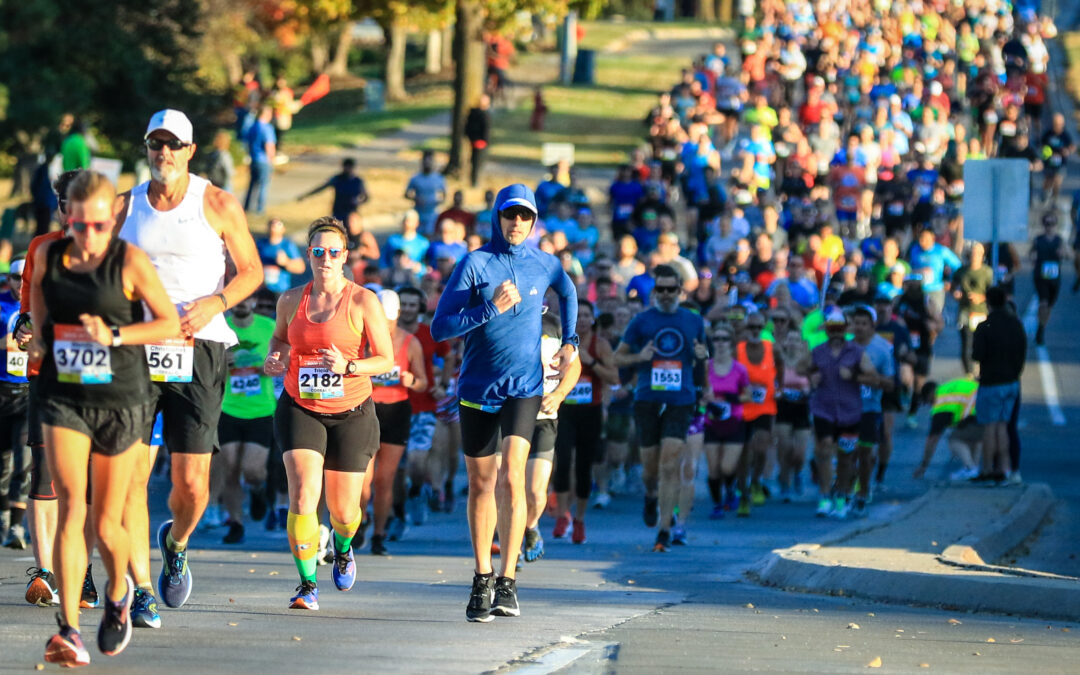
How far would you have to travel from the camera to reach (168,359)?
842cm

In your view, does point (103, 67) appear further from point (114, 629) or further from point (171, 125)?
point (114, 629)

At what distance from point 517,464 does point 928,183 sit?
2211 cm

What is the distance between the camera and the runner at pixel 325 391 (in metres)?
9.50

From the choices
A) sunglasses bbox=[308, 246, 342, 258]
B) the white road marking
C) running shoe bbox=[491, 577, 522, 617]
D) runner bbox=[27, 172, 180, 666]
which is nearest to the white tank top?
runner bbox=[27, 172, 180, 666]

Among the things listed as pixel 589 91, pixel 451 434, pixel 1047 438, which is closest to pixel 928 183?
pixel 1047 438

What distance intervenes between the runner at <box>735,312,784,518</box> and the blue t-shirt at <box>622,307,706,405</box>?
327 cm

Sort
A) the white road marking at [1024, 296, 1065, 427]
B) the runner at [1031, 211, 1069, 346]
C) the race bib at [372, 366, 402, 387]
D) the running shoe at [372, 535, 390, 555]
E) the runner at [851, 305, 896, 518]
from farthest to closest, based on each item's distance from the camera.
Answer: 1. the runner at [1031, 211, 1069, 346]
2. the white road marking at [1024, 296, 1065, 427]
3. the runner at [851, 305, 896, 518]
4. the running shoe at [372, 535, 390, 555]
5. the race bib at [372, 366, 402, 387]

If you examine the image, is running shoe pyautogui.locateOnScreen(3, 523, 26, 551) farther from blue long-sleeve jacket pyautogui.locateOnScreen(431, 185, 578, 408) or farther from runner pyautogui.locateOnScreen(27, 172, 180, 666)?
runner pyautogui.locateOnScreen(27, 172, 180, 666)

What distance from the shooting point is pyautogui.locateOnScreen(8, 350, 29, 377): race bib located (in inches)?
492

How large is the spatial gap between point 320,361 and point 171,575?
4.09 ft

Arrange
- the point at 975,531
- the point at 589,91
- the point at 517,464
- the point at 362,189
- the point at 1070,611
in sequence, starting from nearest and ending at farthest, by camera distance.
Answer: the point at 517,464 → the point at 1070,611 → the point at 975,531 → the point at 362,189 → the point at 589,91

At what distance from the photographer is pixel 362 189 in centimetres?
2686

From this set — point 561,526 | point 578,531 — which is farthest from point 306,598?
point 561,526

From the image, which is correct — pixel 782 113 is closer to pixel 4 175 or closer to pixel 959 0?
pixel 4 175
